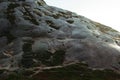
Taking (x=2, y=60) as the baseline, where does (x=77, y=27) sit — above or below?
above

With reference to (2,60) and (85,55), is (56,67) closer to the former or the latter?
(85,55)

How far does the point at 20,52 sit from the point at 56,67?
304 inches

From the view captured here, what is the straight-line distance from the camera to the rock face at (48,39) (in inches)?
1956

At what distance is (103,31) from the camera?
210 ft

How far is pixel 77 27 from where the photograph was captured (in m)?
58.8

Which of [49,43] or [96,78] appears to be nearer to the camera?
[96,78]

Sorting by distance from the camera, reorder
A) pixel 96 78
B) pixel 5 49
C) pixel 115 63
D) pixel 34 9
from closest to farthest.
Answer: pixel 96 78
pixel 115 63
pixel 5 49
pixel 34 9

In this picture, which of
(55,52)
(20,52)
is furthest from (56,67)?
(20,52)

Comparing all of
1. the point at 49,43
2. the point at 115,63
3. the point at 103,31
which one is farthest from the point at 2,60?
the point at 103,31

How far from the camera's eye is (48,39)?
55.1m

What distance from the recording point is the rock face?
49688mm

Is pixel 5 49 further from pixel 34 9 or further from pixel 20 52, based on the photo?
pixel 34 9

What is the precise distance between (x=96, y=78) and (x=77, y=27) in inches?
623

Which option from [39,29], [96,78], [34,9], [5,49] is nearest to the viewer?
[96,78]
